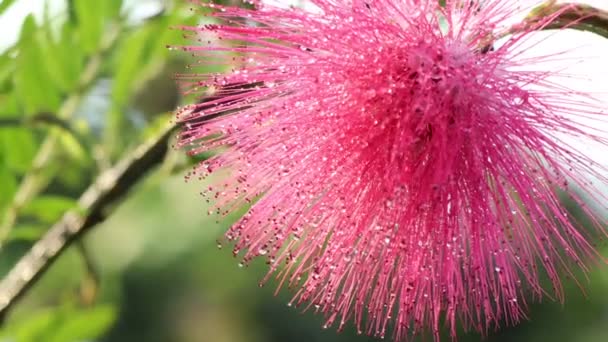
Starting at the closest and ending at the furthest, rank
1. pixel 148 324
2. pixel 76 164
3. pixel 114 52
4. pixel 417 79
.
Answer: pixel 417 79
pixel 114 52
pixel 76 164
pixel 148 324

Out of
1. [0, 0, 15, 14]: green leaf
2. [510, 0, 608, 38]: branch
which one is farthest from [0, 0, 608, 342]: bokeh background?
[510, 0, 608, 38]: branch

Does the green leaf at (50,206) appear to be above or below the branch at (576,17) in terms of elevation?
below

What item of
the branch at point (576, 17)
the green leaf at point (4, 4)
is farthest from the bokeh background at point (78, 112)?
the branch at point (576, 17)

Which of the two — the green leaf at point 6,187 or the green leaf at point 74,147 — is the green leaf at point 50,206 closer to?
the green leaf at point 6,187

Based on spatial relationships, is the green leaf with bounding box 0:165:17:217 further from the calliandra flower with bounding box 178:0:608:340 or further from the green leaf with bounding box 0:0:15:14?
the calliandra flower with bounding box 178:0:608:340

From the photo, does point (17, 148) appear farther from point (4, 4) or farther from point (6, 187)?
point (4, 4)

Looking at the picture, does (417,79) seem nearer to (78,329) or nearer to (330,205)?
(330,205)

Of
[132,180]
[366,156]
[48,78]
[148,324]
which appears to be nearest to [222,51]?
[366,156]
